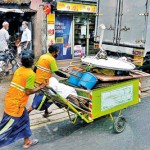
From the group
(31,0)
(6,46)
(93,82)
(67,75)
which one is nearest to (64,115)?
(67,75)

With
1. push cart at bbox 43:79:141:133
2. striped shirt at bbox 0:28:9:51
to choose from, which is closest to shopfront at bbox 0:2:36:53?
striped shirt at bbox 0:28:9:51

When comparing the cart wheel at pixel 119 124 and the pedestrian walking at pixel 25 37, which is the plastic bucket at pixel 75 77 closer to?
the cart wheel at pixel 119 124

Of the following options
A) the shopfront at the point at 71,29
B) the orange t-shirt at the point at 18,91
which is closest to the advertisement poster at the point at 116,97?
the orange t-shirt at the point at 18,91

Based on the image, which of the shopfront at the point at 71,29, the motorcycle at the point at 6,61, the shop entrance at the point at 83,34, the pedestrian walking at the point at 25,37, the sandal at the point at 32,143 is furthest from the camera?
the shop entrance at the point at 83,34

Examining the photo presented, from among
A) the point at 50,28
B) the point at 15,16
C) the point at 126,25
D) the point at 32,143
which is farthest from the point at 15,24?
the point at 32,143

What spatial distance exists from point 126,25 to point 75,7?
4.72 metres

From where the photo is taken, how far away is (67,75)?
19.1ft

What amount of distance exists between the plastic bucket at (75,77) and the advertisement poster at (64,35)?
25.0ft

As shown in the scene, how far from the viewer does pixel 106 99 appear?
525 cm

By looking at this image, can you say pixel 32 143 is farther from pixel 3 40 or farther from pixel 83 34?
pixel 83 34

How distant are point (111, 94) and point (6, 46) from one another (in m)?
5.61

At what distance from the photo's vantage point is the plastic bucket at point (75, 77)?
224 inches

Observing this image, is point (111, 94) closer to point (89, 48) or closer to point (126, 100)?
point (126, 100)

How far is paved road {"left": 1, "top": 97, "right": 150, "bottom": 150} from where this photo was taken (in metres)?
5.01
